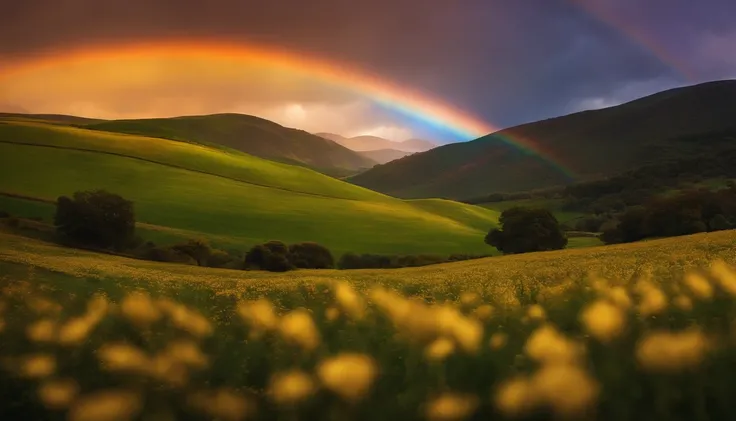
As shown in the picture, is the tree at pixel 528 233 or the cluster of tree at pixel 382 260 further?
the tree at pixel 528 233

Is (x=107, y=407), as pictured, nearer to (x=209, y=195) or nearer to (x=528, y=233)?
(x=528, y=233)

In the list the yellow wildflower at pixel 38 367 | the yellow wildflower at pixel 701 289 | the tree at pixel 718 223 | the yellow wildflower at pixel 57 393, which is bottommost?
the yellow wildflower at pixel 57 393

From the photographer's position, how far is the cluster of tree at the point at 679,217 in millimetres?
66000

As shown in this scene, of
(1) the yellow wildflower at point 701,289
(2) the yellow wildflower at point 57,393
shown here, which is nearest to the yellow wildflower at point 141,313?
(2) the yellow wildflower at point 57,393

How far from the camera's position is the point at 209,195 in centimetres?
10975

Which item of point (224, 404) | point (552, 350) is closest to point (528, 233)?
point (552, 350)

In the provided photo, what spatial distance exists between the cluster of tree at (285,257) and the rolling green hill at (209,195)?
518 inches

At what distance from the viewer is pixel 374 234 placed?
329 ft

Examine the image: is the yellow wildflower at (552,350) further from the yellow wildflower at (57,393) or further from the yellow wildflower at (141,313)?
the yellow wildflower at (141,313)

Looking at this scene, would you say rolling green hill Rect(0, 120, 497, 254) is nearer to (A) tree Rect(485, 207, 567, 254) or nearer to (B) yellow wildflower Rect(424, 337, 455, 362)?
(A) tree Rect(485, 207, 567, 254)

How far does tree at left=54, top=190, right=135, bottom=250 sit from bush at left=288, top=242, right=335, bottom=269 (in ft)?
58.4

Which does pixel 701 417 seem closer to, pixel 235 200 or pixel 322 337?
pixel 322 337

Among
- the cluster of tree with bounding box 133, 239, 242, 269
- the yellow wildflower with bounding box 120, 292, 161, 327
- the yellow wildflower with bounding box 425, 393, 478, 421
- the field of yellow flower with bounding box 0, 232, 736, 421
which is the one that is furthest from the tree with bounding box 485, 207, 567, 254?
the yellow wildflower with bounding box 425, 393, 478, 421

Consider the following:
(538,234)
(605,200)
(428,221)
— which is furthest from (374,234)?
(605,200)
